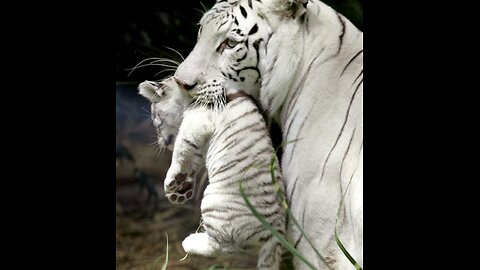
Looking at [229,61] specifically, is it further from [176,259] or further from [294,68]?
[176,259]

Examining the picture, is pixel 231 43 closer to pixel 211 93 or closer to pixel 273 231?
pixel 211 93

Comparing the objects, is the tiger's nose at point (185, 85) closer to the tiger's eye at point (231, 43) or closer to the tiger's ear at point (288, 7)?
the tiger's eye at point (231, 43)

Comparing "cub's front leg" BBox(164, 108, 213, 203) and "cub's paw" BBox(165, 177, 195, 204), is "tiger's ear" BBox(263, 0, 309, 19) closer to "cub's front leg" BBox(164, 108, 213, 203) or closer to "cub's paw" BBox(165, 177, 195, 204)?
"cub's front leg" BBox(164, 108, 213, 203)

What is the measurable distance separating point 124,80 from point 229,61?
1.24 ft

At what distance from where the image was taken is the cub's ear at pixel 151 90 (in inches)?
74.5

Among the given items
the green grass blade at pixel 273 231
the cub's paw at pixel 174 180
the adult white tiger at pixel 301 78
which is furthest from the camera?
the cub's paw at pixel 174 180

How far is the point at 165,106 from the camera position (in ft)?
6.19

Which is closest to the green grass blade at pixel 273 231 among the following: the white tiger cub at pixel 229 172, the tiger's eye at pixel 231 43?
the white tiger cub at pixel 229 172

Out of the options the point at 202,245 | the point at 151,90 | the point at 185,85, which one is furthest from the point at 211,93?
the point at 202,245

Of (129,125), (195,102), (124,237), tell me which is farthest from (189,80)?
(124,237)

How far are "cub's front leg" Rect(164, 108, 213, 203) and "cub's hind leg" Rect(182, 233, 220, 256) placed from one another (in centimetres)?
10

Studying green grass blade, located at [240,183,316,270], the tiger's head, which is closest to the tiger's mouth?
the tiger's head

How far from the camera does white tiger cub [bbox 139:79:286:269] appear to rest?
1744mm

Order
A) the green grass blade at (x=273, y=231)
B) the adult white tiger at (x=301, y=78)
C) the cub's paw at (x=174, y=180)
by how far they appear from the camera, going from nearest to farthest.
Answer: the green grass blade at (x=273, y=231) < the adult white tiger at (x=301, y=78) < the cub's paw at (x=174, y=180)
